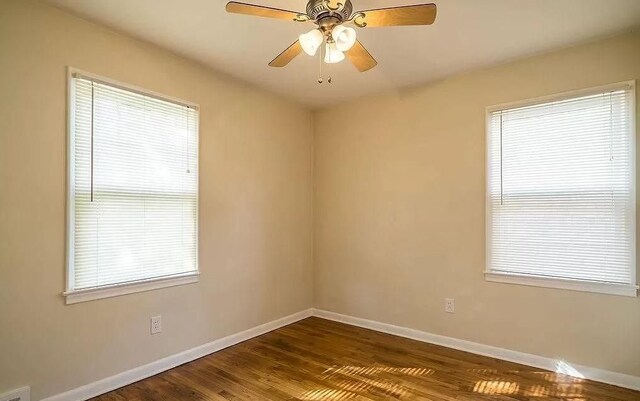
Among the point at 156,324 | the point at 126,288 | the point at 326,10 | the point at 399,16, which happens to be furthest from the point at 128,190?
the point at 399,16

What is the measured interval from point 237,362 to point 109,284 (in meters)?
1.18

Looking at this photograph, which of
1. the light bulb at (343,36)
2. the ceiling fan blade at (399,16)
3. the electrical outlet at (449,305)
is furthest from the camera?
the electrical outlet at (449,305)

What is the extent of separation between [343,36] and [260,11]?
43 centimetres

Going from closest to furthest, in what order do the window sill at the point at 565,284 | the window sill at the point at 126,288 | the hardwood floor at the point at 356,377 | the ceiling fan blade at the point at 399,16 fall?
the ceiling fan blade at the point at 399,16 < the window sill at the point at 126,288 < the hardwood floor at the point at 356,377 < the window sill at the point at 565,284

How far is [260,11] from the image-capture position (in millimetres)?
1746

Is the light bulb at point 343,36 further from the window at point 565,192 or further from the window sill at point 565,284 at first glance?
the window sill at point 565,284

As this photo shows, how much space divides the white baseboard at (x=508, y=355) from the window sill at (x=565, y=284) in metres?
0.56

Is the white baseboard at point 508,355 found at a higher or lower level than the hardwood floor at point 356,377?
higher

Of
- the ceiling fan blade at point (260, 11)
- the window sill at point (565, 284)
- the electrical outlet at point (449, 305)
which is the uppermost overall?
the ceiling fan blade at point (260, 11)

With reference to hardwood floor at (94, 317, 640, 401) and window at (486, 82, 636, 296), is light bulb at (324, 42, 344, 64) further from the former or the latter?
hardwood floor at (94, 317, 640, 401)

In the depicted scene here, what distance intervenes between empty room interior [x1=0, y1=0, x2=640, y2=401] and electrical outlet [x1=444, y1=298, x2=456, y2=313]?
0.01m

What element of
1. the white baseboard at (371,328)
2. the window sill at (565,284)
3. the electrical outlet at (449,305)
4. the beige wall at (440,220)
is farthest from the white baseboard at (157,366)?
the window sill at (565,284)

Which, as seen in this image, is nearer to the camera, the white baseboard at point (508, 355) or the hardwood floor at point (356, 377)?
the hardwood floor at point (356, 377)

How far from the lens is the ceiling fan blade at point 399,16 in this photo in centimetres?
165
